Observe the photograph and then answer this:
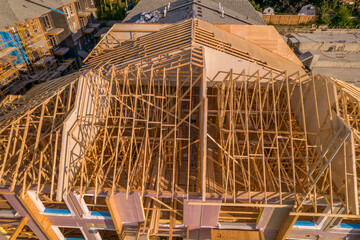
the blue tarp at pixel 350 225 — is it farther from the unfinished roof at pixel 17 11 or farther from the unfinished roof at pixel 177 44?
the unfinished roof at pixel 17 11

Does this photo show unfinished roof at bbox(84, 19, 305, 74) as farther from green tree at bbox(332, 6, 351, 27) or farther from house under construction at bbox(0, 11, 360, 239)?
green tree at bbox(332, 6, 351, 27)

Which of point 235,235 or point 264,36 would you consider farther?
point 264,36

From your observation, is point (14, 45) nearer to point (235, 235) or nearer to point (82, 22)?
point (82, 22)

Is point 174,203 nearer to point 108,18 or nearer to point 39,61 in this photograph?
point 39,61

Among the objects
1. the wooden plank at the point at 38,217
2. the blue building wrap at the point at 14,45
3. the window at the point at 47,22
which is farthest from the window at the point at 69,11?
the wooden plank at the point at 38,217

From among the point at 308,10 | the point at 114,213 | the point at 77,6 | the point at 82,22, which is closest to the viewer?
the point at 114,213

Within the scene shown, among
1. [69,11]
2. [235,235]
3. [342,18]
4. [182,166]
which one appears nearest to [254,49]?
[182,166]
